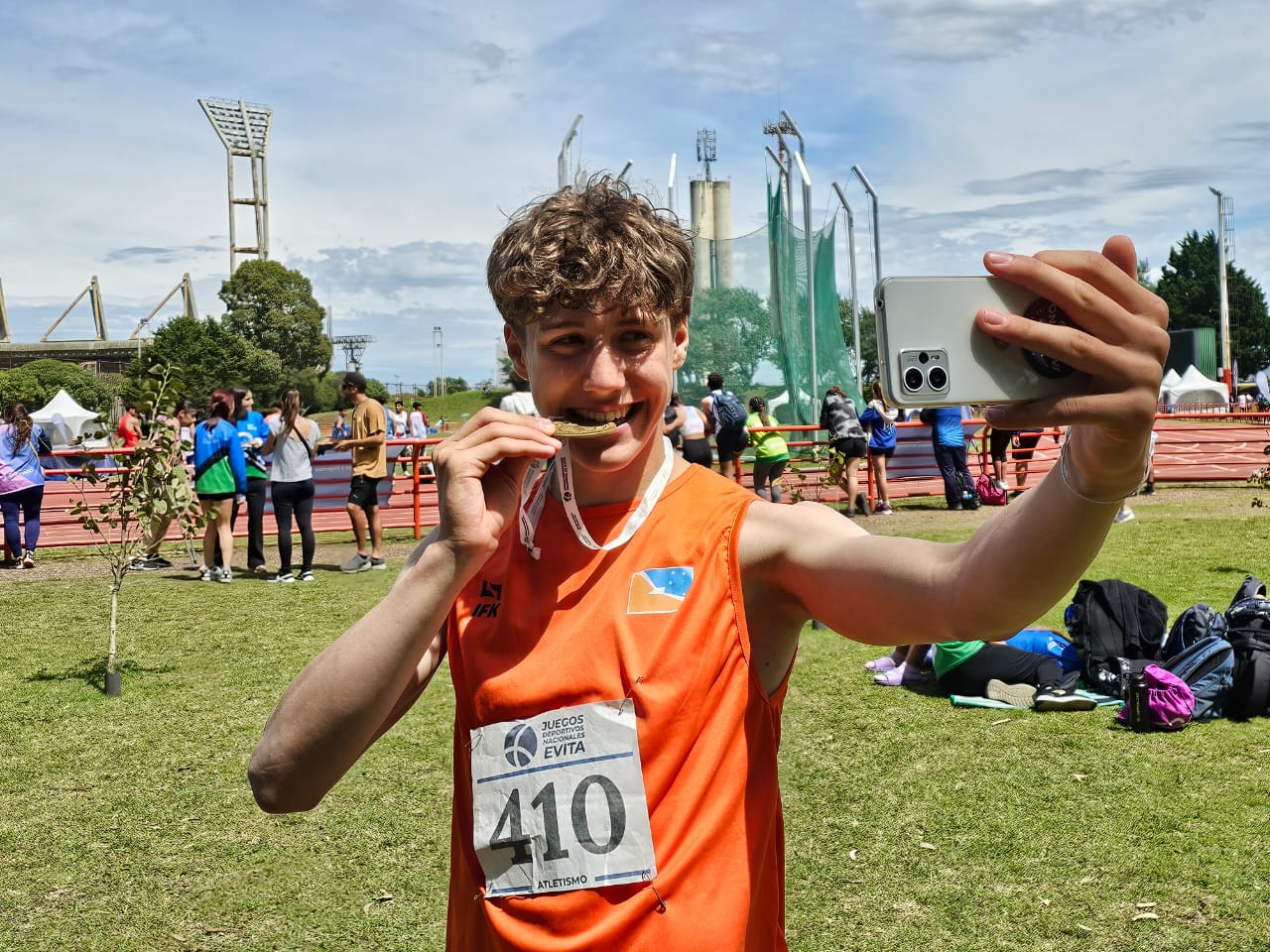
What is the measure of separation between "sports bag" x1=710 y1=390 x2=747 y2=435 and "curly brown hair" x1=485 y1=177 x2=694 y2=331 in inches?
507

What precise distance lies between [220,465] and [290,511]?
0.85 metres

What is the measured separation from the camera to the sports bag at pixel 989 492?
16266 millimetres

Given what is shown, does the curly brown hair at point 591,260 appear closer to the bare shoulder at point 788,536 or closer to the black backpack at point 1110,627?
the bare shoulder at point 788,536

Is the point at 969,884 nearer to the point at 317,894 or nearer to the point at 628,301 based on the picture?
the point at 317,894

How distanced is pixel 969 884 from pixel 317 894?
2533 mm

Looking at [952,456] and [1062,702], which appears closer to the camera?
[1062,702]

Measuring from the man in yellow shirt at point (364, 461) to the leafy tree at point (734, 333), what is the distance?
18.5m

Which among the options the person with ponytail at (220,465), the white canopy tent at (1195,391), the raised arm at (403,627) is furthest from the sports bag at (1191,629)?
the white canopy tent at (1195,391)

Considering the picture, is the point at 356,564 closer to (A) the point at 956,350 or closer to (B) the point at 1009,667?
(B) the point at 1009,667

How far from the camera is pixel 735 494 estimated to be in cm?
195

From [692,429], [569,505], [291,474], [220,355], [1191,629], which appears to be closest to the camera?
[569,505]

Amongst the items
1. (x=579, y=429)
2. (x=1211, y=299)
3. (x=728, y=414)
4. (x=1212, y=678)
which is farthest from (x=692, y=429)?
(x=1211, y=299)

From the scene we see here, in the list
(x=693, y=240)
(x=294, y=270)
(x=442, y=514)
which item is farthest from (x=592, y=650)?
(x=294, y=270)

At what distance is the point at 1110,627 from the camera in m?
6.90
